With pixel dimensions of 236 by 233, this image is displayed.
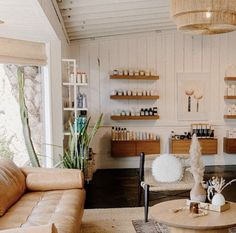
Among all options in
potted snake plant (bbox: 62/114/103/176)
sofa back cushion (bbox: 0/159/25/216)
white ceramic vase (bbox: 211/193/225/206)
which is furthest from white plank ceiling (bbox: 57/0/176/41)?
white ceramic vase (bbox: 211/193/225/206)

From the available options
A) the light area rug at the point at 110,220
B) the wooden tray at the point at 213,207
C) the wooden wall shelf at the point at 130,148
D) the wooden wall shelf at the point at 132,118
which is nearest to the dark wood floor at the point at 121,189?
the light area rug at the point at 110,220

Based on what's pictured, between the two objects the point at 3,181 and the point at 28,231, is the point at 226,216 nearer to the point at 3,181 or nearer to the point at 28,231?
the point at 28,231

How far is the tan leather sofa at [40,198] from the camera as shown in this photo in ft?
9.00

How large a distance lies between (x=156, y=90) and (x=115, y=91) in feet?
2.92

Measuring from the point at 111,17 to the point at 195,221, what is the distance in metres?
3.68

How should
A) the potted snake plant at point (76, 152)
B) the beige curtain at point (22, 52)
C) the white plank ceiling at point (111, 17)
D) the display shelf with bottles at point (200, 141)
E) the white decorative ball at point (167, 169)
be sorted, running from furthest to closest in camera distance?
the display shelf with bottles at point (200, 141)
the potted snake plant at point (76, 152)
the white plank ceiling at point (111, 17)
the beige curtain at point (22, 52)
the white decorative ball at point (167, 169)

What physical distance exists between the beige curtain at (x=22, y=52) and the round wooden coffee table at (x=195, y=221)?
271cm

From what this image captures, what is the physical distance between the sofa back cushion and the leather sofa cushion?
0.06 meters

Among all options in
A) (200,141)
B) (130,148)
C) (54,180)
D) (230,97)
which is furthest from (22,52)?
(230,97)

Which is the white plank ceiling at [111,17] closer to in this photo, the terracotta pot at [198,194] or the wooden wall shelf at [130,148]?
the wooden wall shelf at [130,148]

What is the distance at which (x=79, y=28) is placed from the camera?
19.6ft

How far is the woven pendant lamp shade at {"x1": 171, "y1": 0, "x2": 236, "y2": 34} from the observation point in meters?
3.09

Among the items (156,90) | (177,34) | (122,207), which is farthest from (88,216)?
(177,34)

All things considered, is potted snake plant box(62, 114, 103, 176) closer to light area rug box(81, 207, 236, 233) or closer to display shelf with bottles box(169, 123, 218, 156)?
light area rug box(81, 207, 236, 233)
